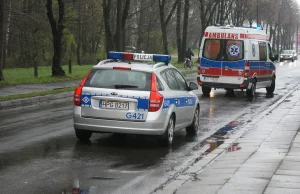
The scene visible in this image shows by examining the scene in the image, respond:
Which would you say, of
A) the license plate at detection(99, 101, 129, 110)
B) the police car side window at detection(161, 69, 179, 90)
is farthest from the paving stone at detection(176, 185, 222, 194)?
the police car side window at detection(161, 69, 179, 90)

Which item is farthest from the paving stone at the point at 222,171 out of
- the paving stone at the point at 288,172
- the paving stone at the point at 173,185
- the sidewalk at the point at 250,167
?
the paving stone at the point at 173,185

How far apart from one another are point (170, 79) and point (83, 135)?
76.3 inches

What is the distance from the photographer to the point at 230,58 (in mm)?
23625

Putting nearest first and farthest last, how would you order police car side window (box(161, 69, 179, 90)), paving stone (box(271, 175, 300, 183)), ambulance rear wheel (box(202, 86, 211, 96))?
paving stone (box(271, 175, 300, 183)), police car side window (box(161, 69, 179, 90)), ambulance rear wheel (box(202, 86, 211, 96))

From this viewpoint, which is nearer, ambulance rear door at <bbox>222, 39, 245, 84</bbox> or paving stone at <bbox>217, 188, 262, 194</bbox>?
paving stone at <bbox>217, 188, 262, 194</bbox>

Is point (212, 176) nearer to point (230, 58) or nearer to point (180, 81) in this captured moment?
point (180, 81)

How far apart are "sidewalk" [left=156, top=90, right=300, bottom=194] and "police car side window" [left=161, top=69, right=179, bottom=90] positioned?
4.58 feet

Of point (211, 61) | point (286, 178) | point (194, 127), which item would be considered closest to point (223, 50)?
point (211, 61)

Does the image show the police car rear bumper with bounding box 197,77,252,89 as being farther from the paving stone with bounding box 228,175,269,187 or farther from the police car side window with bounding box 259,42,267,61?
the paving stone with bounding box 228,175,269,187

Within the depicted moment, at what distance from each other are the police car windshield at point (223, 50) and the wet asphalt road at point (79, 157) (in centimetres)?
791

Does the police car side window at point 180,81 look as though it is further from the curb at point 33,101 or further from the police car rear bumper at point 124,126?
the curb at point 33,101

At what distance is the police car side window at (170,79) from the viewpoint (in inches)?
468

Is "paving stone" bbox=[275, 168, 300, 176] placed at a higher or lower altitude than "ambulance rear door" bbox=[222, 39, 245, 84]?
lower

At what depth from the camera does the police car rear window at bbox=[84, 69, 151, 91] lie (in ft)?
36.5
